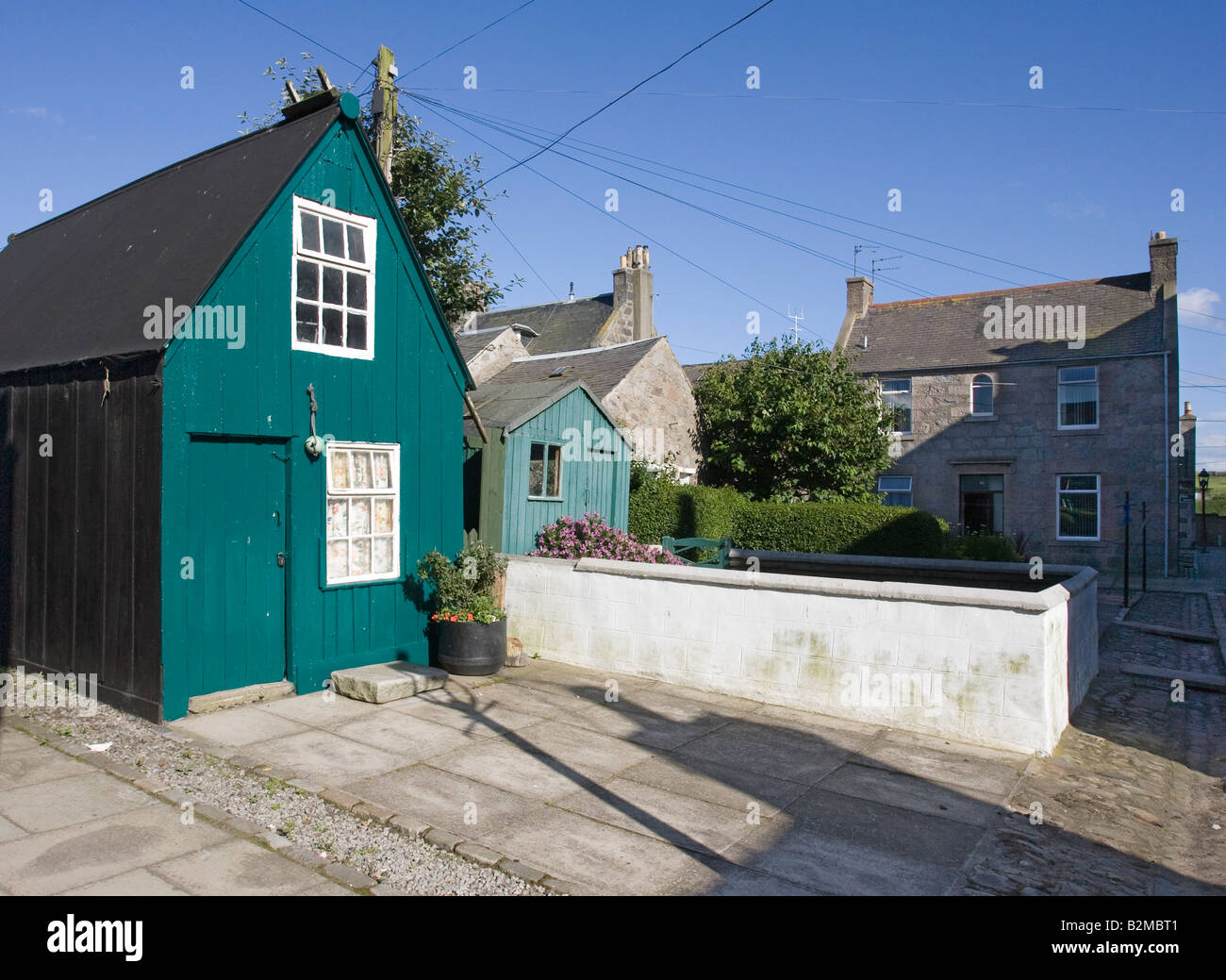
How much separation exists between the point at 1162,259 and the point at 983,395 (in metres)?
6.38

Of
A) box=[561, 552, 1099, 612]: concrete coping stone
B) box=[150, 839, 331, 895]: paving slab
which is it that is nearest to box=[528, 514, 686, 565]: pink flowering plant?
box=[561, 552, 1099, 612]: concrete coping stone

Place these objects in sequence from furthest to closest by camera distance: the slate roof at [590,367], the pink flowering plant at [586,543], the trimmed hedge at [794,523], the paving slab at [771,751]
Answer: the trimmed hedge at [794,523] → the slate roof at [590,367] → the pink flowering plant at [586,543] → the paving slab at [771,751]

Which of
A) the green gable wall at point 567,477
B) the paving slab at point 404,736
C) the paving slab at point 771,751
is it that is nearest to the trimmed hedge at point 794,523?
the green gable wall at point 567,477

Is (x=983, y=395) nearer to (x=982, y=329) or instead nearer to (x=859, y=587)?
(x=982, y=329)

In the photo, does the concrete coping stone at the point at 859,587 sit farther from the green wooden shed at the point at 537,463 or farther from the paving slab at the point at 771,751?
the green wooden shed at the point at 537,463

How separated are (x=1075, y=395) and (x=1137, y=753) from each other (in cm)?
2095

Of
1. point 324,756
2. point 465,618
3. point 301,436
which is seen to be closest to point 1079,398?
point 465,618

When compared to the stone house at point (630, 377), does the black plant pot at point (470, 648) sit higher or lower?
lower

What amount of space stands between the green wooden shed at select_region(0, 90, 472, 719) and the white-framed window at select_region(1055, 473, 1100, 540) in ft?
73.2

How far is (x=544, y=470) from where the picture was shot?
12.9 m

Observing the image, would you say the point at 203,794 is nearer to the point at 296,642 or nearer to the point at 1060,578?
the point at 296,642

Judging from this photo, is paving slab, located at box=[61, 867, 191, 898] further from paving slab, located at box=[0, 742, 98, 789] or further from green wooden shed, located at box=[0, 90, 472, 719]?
green wooden shed, located at box=[0, 90, 472, 719]

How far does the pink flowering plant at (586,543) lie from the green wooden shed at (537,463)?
0.23m

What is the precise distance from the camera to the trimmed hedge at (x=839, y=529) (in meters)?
18.4
